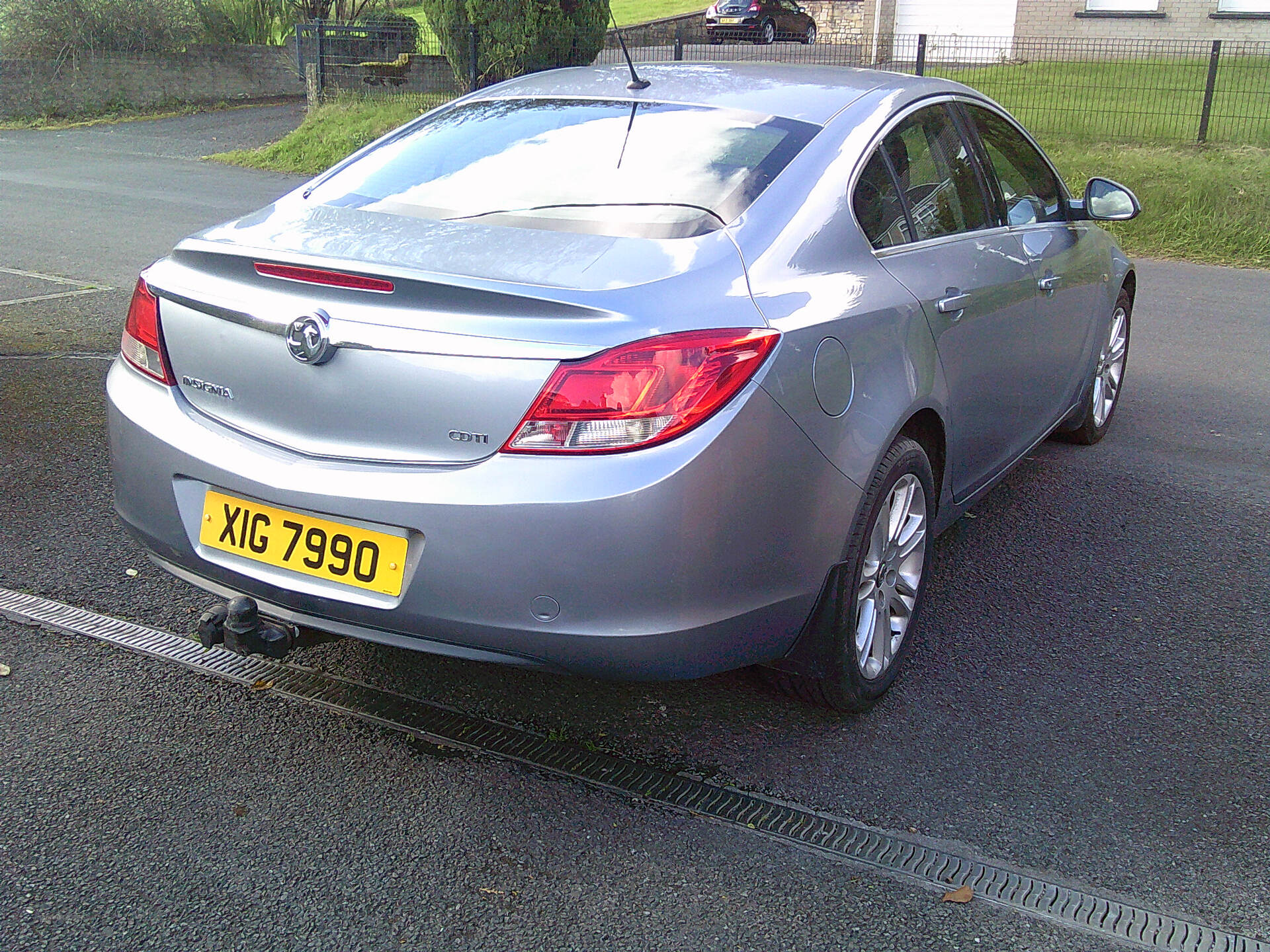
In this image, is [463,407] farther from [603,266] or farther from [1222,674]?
[1222,674]

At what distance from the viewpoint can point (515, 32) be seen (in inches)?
652

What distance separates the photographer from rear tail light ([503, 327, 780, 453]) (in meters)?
2.39

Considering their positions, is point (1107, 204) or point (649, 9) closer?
point (1107, 204)

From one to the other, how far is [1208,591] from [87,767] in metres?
3.37

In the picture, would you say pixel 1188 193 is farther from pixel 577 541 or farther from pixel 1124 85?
pixel 577 541

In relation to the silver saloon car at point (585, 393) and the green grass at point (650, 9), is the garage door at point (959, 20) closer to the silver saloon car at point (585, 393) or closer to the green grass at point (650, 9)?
the green grass at point (650, 9)

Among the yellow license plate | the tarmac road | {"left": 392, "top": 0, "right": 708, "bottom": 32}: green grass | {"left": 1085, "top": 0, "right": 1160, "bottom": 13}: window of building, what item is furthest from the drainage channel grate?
{"left": 392, "top": 0, "right": 708, "bottom": 32}: green grass

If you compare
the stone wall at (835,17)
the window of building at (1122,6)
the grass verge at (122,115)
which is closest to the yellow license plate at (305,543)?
the grass verge at (122,115)

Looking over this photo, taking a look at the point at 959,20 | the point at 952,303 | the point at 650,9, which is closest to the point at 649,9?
the point at 650,9

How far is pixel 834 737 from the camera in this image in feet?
10.1

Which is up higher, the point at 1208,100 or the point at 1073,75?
the point at 1073,75

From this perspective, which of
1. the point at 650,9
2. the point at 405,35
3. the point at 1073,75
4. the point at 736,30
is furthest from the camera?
the point at 650,9

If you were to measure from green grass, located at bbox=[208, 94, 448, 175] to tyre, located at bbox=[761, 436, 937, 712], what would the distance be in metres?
13.8

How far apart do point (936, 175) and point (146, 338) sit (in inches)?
89.6
